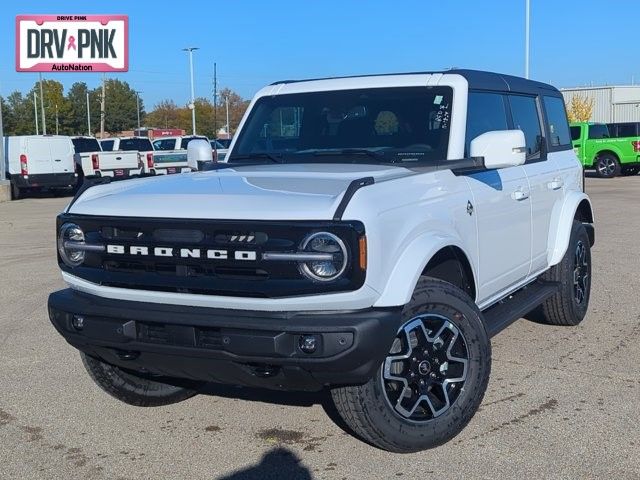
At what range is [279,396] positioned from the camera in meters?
5.00

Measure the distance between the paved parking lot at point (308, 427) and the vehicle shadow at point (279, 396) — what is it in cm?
1

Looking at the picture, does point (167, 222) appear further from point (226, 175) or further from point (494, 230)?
point (494, 230)

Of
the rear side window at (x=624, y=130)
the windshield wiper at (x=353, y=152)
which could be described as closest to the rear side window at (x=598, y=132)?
the rear side window at (x=624, y=130)

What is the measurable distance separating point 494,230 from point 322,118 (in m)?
1.39

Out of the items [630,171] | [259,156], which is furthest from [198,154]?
[630,171]

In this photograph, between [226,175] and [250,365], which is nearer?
[250,365]

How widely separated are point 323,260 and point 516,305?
89.6 inches

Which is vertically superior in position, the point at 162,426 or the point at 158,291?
the point at 158,291

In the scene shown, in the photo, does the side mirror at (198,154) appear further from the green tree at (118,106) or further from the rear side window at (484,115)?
the green tree at (118,106)

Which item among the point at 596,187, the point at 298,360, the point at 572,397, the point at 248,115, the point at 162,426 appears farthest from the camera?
the point at 596,187

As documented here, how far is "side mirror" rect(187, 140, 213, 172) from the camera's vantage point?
5914mm

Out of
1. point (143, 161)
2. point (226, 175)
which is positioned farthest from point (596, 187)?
point (226, 175)

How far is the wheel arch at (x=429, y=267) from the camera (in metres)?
3.69

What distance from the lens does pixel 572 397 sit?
193 inches
